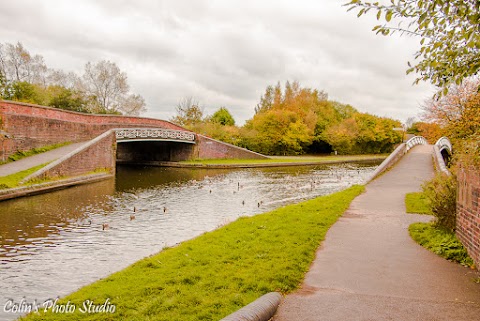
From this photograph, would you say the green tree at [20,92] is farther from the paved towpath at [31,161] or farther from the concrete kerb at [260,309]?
the concrete kerb at [260,309]

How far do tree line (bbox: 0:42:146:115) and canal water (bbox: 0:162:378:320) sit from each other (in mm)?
18214

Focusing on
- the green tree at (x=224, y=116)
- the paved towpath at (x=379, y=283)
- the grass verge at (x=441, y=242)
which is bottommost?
the paved towpath at (x=379, y=283)

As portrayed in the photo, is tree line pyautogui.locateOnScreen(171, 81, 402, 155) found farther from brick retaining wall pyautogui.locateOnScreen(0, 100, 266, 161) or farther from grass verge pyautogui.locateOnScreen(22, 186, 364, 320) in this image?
grass verge pyautogui.locateOnScreen(22, 186, 364, 320)

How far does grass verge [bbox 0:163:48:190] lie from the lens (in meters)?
15.0

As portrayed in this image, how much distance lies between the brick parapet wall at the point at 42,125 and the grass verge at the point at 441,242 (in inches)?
707

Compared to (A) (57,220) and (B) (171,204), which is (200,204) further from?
(A) (57,220)

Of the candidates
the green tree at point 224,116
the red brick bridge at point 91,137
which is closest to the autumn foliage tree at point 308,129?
the green tree at point 224,116

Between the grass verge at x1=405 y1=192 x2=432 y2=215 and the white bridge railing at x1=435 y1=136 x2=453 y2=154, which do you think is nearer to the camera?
the grass verge at x1=405 y1=192 x2=432 y2=215

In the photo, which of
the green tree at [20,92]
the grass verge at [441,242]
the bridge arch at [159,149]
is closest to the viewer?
the grass verge at [441,242]

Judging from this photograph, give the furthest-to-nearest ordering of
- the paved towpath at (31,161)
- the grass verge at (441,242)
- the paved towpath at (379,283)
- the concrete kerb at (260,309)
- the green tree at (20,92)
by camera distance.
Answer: the green tree at (20,92), the paved towpath at (31,161), the grass verge at (441,242), the paved towpath at (379,283), the concrete kerb at (260,309)

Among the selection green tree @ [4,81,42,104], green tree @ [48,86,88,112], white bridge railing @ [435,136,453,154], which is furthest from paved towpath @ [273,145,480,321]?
green tree @ [48,86,88,112]

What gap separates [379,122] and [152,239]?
2253 inches

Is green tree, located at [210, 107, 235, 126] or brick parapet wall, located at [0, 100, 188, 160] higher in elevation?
green tree, located at [210, 107, 235, 126]

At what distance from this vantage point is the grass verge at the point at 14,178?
15019 millimetres
